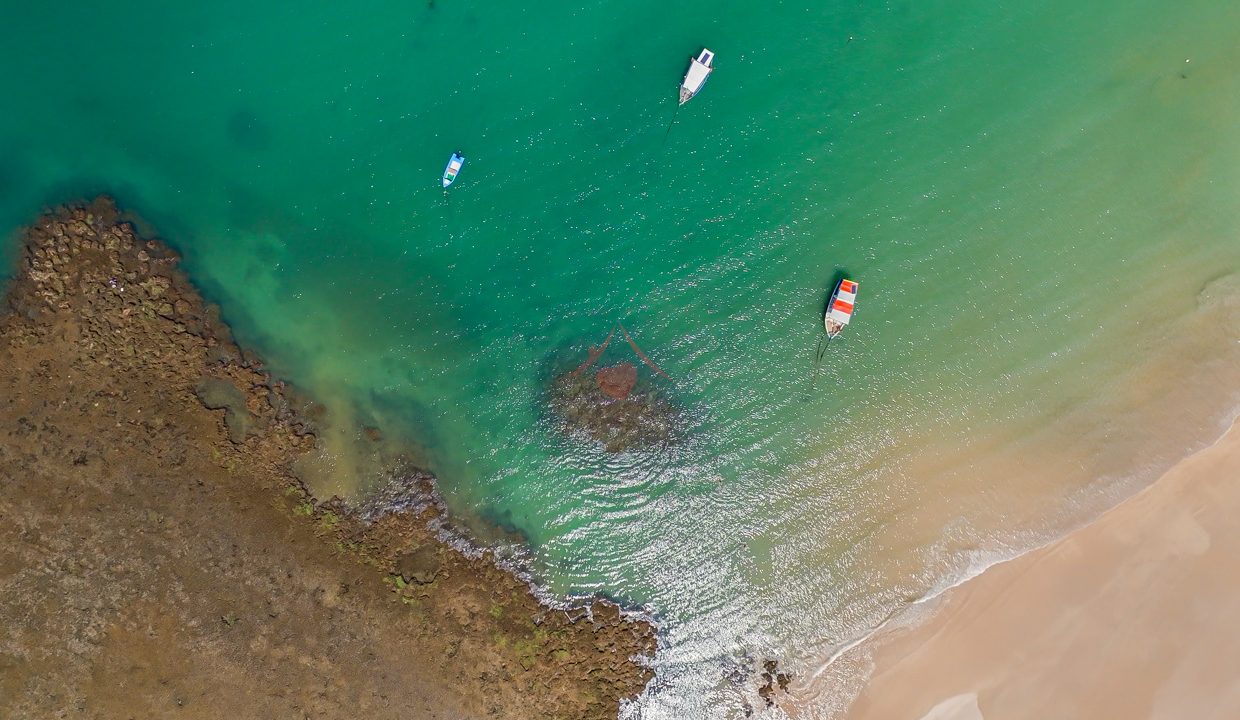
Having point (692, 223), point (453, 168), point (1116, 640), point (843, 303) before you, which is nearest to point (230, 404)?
point (453, 168)

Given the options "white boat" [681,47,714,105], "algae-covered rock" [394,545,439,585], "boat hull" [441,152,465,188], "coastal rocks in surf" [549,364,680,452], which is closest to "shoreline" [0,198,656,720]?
"algae-covered rock" [394,545,439,585]

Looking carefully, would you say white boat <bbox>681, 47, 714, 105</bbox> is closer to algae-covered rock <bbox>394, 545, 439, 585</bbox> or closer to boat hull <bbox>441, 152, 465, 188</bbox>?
boat hull <bbox>441, 152, 465, 188</bbox>

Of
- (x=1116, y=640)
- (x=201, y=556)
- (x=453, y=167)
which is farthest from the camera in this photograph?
(x=453, y=167)

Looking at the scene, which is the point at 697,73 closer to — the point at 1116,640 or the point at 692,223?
the point at 692,223

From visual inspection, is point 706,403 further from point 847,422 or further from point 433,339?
point 433,339

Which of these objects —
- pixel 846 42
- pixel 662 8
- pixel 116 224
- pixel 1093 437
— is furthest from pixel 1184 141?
pixel 116 224
